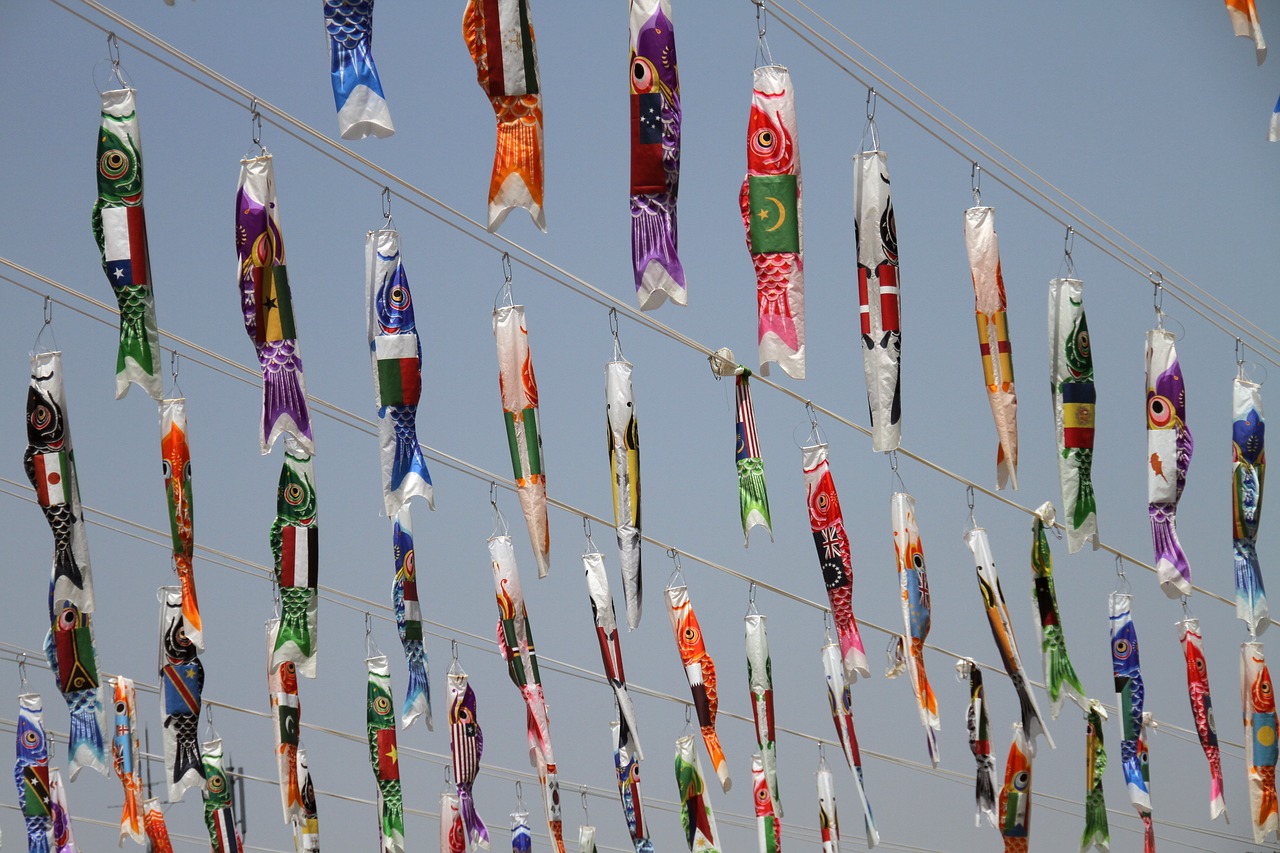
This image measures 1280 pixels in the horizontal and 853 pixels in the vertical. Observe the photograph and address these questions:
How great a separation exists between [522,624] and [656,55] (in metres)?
5.59

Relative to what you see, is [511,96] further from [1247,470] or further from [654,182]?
[1247,470]

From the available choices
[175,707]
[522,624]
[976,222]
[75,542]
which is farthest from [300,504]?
[976,222]

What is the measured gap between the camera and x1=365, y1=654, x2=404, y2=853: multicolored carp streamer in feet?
42.2

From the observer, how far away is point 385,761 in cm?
1316

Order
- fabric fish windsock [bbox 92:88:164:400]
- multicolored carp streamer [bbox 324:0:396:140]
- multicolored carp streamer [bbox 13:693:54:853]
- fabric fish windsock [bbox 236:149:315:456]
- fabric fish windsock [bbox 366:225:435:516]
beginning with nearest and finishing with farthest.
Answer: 1. multicolored carp streamer [bbox 324:0:396:140]
2. fabric fish windsock [bbox 92:88:164:400]
3. fabric fish windsock [bbox 236:149:315:456]
4. fabric fish windsock [bbox 366:225:435:516]
5. multicolored carp streamer [bbox 13:693:54:853]

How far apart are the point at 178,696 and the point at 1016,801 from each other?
21.7 ft

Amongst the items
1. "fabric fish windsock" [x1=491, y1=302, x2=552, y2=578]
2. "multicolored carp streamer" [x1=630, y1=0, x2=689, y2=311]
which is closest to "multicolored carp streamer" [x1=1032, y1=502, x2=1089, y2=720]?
"fabric fish windsock" [x1=491, y1=302, x2=552, y2=578]

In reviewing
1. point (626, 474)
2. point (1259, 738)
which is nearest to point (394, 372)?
point (626, 474)

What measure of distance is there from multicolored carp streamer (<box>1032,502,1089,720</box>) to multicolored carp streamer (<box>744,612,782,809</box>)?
228cm

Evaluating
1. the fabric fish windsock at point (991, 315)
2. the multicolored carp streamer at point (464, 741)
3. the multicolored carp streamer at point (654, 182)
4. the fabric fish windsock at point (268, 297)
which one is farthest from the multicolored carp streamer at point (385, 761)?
the multicolored carp streamer at point (654, 182)

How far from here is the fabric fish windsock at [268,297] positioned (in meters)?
8.36

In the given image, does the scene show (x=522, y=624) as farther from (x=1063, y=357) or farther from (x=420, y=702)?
(x=1063, y=357)

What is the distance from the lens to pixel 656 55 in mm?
7652

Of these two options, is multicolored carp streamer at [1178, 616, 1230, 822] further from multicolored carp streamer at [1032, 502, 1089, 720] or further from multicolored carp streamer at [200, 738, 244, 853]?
multicolored carp streamer at [200, 738, 244, 853]
